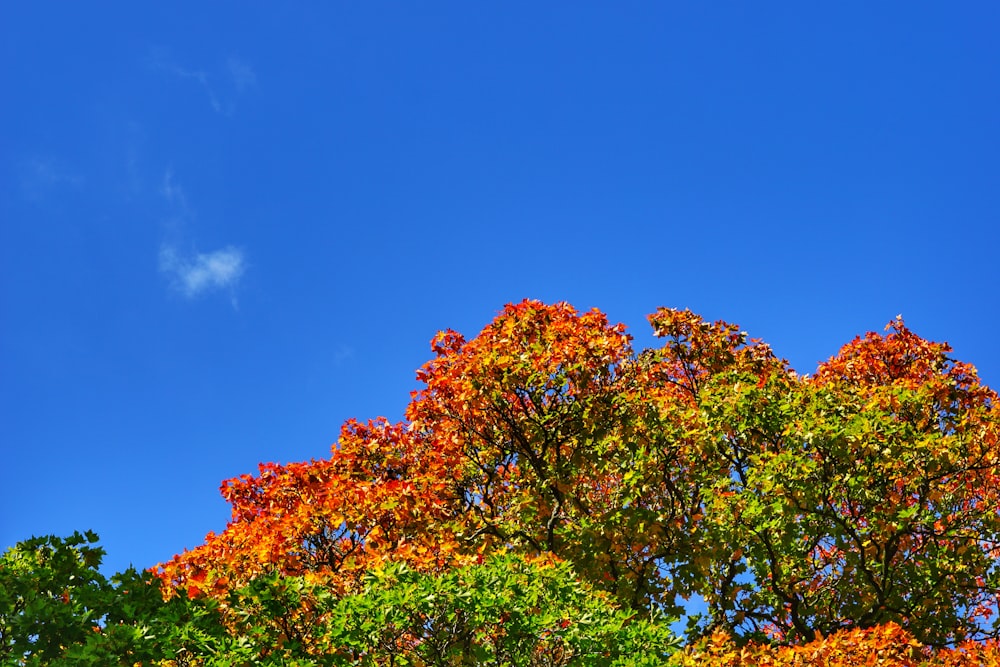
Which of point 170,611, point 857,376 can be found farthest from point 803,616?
point 170,611

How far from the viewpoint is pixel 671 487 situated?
20.4 m

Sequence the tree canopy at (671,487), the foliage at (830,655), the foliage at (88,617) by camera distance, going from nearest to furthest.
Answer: the foliage at (88,617) < the foliage at (830,655) < the tree canopy at (671,487)

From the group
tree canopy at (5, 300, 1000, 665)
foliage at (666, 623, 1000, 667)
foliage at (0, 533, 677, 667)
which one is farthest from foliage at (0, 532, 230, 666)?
foliage at (666, 623, 1000, 667)

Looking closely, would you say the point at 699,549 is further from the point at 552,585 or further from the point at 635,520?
the point at 552,585

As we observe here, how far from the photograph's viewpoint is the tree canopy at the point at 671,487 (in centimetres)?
1850

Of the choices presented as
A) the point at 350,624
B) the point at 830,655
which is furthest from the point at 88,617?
the point at 830,655

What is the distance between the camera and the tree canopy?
18.5 meters

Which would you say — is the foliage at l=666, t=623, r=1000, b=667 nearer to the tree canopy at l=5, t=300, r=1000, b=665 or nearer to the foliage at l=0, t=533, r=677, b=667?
the foliage at l=0, t=533, r=677, b=667

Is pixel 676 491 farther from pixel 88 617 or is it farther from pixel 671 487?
pixel 88 617

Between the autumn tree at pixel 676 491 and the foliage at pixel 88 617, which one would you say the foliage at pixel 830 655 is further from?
the foliage at pixel 88 617

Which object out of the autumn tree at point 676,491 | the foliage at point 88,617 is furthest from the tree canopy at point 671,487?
the foliage at point 88,617

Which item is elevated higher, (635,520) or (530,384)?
(530,384)

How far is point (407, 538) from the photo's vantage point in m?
19.5

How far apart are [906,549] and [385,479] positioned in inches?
457
